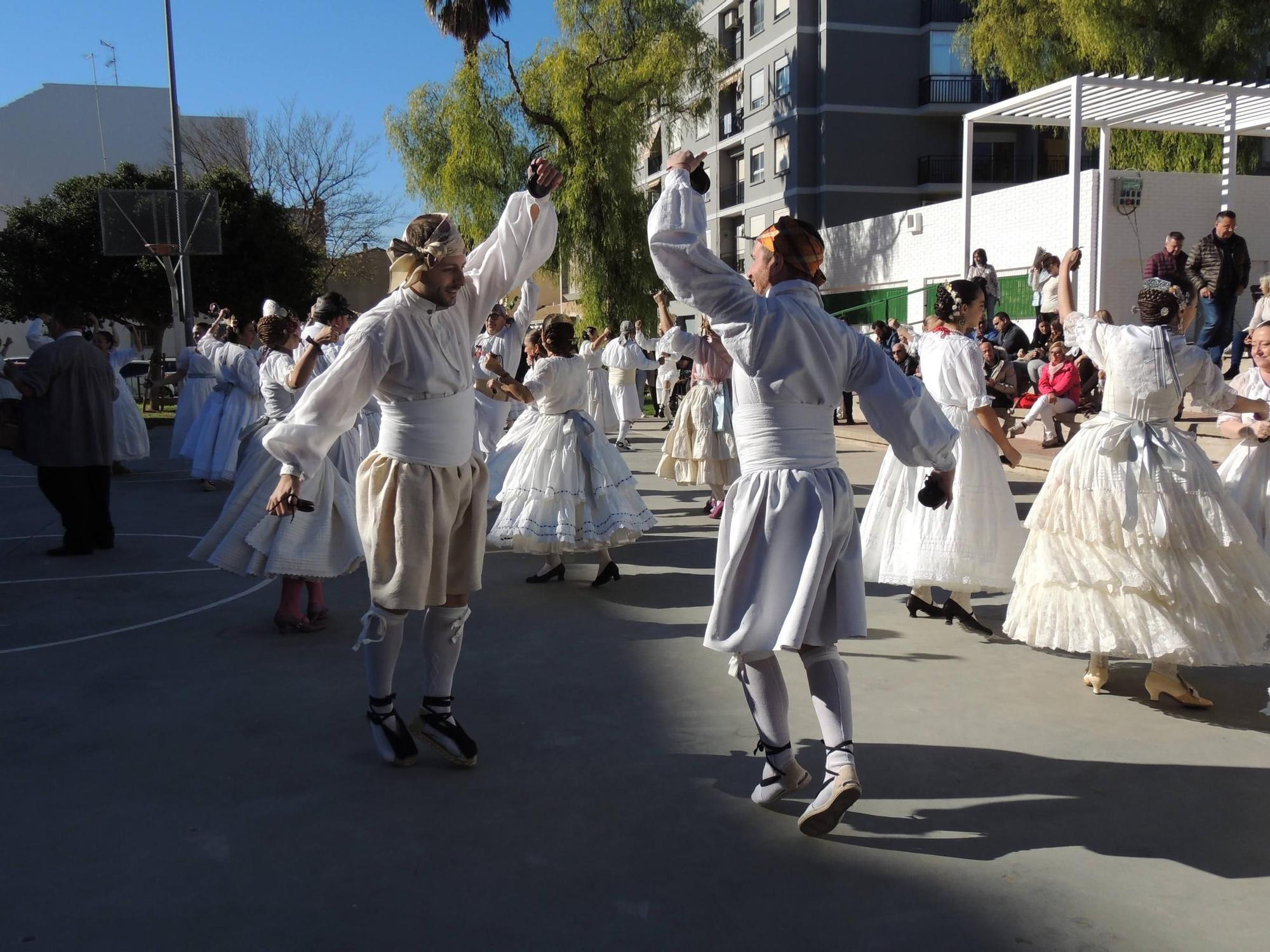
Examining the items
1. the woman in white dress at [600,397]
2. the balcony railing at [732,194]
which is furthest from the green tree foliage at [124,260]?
the woman in white dress at [600,397]

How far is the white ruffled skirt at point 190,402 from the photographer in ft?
47.8

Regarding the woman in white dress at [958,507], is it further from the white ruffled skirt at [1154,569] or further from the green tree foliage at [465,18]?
the green tree foliage at [465,18]

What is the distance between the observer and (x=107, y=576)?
25.7 feet

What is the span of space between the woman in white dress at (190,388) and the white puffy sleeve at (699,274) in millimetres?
11877

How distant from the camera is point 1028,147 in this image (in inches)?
1500

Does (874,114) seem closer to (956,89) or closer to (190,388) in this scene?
(956,89)

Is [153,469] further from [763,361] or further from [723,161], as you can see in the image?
[723,161]

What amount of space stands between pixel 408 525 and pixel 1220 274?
11.8 m

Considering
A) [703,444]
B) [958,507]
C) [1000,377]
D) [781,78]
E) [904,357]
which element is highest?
[781,78]

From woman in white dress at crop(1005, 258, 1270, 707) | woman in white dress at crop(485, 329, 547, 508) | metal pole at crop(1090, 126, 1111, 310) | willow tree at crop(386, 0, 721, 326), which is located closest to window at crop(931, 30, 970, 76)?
willow tree at crop(386, 0, 721, 326)

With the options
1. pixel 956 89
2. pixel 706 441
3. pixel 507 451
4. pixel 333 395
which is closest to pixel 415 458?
pixel 333 395

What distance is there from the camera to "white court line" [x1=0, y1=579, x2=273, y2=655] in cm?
590

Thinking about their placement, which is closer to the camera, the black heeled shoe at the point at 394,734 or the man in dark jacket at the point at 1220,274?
the black heeled shoe at the point at 394,734

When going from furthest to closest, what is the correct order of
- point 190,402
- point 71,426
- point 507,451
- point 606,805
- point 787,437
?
point 190,402, point 71,426, point 507,451, point 606,805, point 787,437
